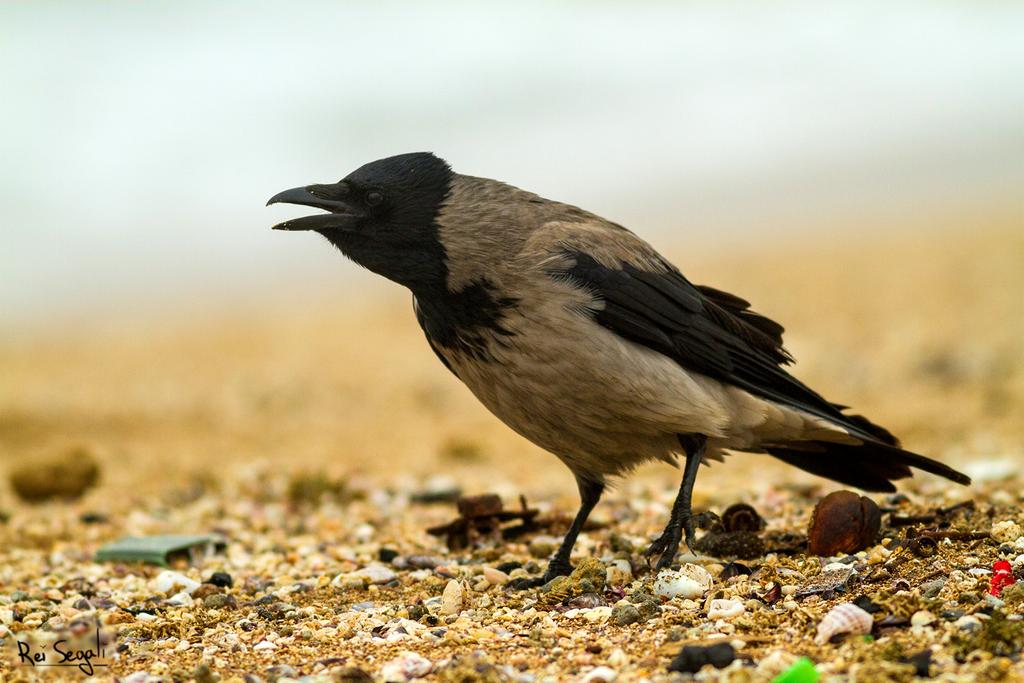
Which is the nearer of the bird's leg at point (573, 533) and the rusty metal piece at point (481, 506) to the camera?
the bird's leg at point (573, 533)

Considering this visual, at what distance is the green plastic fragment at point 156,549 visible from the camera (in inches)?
227

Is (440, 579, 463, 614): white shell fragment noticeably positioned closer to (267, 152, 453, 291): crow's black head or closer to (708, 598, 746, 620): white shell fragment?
(708, 598, 746, 620): white shell fragment

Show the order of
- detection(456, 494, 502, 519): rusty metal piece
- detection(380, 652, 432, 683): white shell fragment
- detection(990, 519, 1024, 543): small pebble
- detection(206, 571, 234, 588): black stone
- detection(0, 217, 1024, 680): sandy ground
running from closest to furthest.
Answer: detection(380, 652, 432, 683): white shell fragment < detection(0, 217, 1024, 680): sandy ground < detection(990, 519, 1024, 543): small pebble < detection(206, 571, 234, 588): black stone < detection(456, 494, 502, 519): rusty metal piece

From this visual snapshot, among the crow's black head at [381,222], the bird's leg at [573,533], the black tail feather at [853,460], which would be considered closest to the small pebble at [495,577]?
the bird's leg at [573,533]

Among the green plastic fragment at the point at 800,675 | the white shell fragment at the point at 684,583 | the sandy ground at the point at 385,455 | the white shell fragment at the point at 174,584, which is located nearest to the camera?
the green plastic fragment at the point at 800,675

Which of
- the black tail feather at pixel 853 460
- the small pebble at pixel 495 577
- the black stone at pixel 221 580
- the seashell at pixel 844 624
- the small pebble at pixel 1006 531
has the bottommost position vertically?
the black stone at pixel 221 580

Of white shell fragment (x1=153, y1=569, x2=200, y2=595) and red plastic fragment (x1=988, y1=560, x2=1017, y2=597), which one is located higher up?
red plastic fragment (x1=988, y1=560, x2=1017, y2=597)

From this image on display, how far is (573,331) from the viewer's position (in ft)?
16.0

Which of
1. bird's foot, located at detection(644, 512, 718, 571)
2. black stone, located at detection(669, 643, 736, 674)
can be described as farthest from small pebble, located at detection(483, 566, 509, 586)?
black stone, located at detection(669, 643, 736, 674)

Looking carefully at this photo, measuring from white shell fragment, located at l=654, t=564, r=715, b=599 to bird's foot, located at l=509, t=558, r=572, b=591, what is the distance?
587 mm

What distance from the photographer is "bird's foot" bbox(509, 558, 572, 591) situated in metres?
5.06

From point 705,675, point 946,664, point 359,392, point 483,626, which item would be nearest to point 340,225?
point 483,626

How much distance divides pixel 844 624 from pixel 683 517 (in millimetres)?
1430

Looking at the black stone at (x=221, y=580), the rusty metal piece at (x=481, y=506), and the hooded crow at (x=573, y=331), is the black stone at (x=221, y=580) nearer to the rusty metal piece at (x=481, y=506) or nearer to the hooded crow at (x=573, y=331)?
the rusty metal piece at (x=481, y=506)
